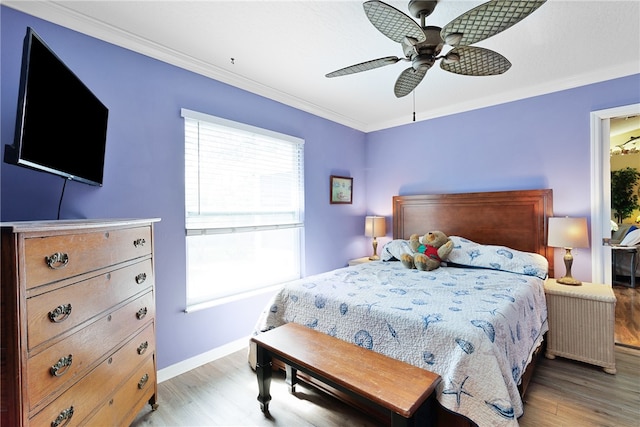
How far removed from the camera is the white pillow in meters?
3.92

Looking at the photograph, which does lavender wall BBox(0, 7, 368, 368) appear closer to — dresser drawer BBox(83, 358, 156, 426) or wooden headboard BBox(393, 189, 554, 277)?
dresser drawer BBox(83, 358, 156, 426)

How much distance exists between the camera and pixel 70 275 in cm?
116

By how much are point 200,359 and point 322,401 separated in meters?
1.13

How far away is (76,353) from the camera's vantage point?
1170 mm

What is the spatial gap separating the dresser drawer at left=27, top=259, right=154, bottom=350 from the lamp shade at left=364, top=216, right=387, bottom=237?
112 inches

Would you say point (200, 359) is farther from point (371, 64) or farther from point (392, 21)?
point (392, 21)

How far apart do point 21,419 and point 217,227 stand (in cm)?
171

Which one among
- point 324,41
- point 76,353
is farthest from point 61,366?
point 324,41

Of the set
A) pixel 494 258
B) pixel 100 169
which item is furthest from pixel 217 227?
pixel 494 258

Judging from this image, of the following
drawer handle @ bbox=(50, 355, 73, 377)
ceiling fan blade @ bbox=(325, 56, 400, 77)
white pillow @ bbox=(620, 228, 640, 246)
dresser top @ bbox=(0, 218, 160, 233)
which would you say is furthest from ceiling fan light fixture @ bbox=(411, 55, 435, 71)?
white pillow @ bbox=(620, 228, 640, 246)

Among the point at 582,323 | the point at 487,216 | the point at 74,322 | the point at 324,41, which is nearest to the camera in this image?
the point at 74,322

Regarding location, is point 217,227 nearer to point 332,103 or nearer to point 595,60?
point 332,103

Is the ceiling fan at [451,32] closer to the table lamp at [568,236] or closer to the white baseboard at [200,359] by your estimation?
the table lamp at [568,236]

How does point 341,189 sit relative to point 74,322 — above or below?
above
